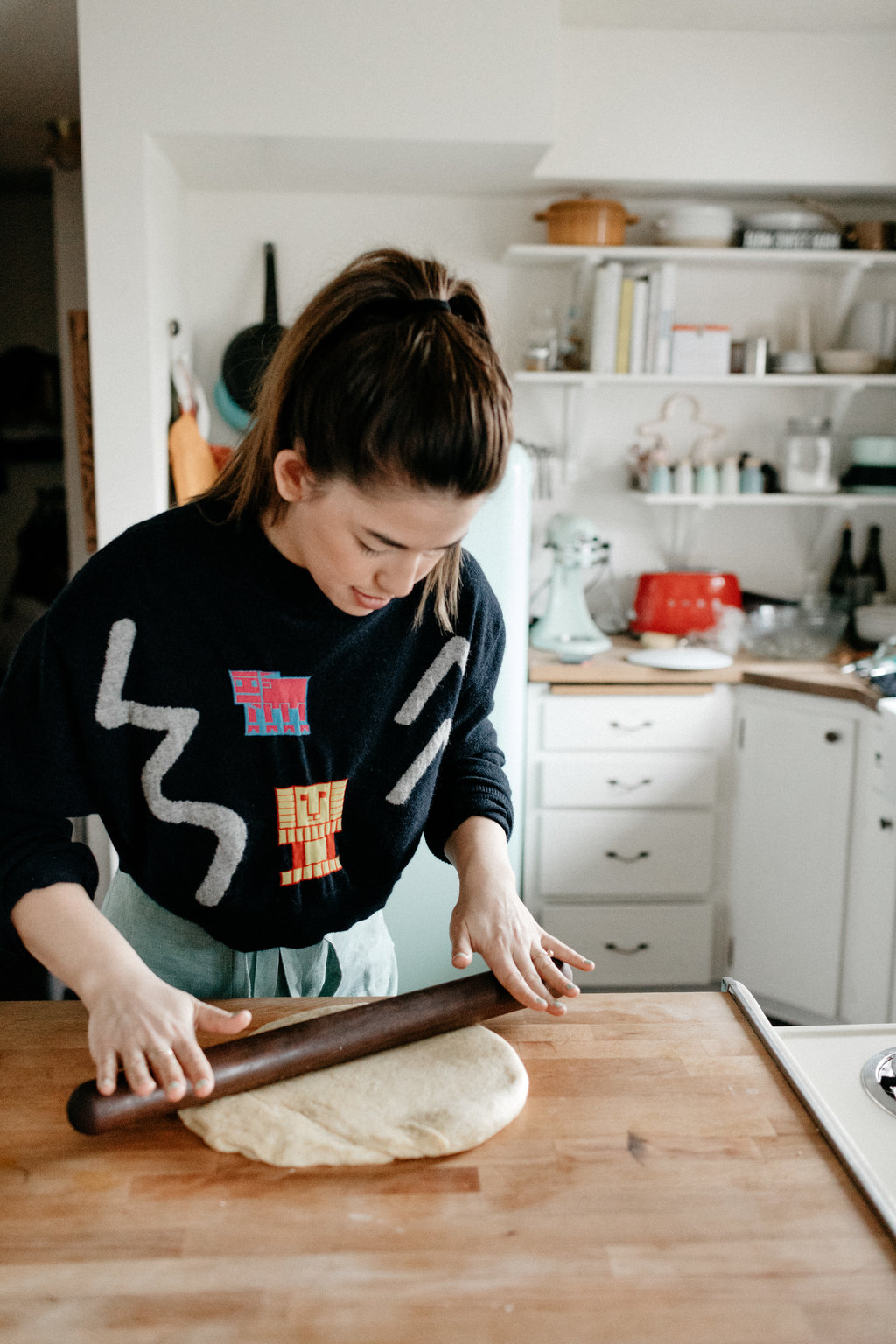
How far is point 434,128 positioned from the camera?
235 centimetres

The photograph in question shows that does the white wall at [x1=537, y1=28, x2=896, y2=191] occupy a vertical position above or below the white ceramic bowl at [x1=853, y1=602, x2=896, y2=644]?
above

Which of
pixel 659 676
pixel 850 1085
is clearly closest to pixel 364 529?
pixel 850 1085

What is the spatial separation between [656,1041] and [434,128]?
209cm

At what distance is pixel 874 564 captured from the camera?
3.09m

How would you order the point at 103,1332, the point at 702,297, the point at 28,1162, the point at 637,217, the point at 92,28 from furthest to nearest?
the point at 702,297
the point at 637,217
the point at 92,28
the point at 28,1162
the point at 103,1332

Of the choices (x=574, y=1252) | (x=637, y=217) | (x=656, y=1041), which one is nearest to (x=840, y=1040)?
(x=656, y=1041)

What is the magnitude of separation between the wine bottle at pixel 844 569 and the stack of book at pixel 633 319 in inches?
30.3

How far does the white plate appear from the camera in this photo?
2.63 m

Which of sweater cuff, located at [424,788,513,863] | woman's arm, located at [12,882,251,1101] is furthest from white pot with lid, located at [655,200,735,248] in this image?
woman's arm, located at [12,882,251,1101]

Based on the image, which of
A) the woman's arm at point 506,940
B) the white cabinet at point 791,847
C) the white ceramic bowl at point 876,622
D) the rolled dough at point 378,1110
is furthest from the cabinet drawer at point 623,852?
the rolled dough at point 378,1110

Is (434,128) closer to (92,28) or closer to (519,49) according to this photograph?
(519,49)

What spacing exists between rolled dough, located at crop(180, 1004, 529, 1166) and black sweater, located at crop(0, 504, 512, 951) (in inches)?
7.5

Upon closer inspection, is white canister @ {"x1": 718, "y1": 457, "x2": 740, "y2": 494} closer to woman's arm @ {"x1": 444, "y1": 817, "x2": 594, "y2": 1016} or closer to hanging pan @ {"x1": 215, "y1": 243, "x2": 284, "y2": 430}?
hanging pan @ {"x1": 215, "y1": 243, "x2": 284, "y2": 430}

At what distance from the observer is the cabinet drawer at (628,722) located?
2615 millimetres
